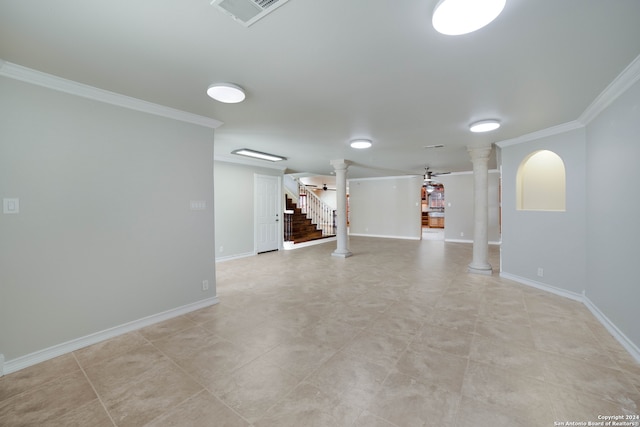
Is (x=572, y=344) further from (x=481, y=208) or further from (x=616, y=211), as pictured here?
(x=481, y=208)

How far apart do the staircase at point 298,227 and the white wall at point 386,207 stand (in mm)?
2050

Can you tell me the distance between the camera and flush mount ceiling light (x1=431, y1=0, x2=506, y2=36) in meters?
1.40

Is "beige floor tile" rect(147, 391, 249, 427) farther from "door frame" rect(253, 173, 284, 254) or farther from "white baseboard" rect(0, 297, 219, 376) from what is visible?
"door frame" rect(253, 173, 284, 254)

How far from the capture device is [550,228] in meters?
A: 3.87

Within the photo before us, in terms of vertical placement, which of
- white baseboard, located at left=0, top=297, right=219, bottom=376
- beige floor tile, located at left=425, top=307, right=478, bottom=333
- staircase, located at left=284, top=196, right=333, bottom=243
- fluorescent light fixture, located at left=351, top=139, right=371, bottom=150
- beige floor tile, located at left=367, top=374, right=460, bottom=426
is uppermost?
fluorescent light fixture, located at left=351, top=139, right=371, bottom=150

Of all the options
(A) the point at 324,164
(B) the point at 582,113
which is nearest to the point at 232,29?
(B) the point at 582,113

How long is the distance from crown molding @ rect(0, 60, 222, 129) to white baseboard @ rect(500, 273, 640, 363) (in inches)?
196

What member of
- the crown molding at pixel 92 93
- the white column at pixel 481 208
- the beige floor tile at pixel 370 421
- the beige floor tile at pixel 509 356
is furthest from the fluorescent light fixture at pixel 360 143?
the beige floor tile at pixel 370 421

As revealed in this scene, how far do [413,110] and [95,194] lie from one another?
141 inches

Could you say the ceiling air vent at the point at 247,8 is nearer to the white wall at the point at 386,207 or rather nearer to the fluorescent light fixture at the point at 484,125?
the fluorescent light fixture at the point at 484,125

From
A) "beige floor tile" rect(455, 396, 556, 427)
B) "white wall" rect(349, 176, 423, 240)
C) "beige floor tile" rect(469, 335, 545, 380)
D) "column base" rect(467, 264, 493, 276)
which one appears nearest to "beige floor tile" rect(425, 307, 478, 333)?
"beige floor tile" rect(469, 335, 545, 380)

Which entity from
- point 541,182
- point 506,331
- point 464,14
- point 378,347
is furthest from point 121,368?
point 541,182

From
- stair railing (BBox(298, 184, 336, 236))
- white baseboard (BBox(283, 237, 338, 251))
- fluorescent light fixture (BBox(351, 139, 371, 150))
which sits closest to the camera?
fluorescent light fixture (BBox(351, 139, 371, 150))

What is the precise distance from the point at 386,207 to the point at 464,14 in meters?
9.01
